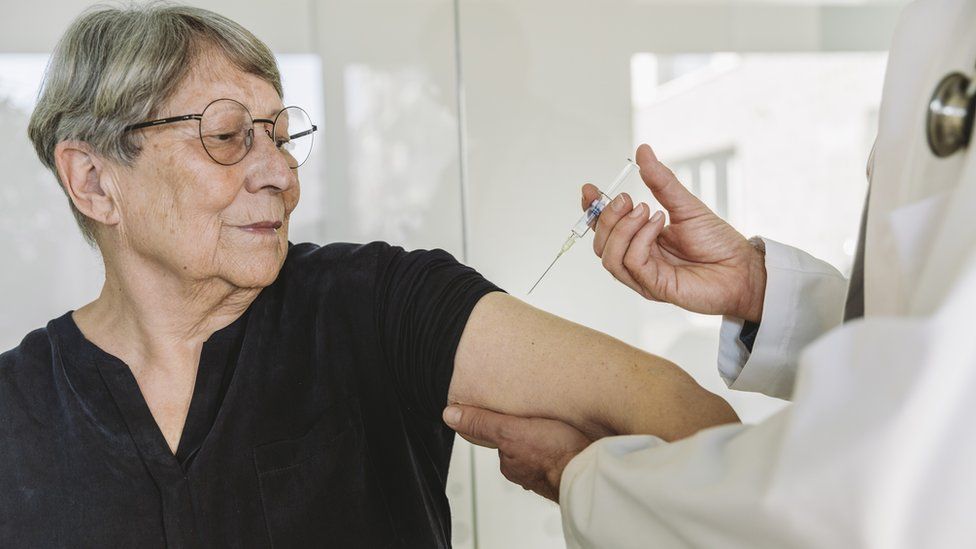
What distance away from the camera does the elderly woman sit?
1.32m

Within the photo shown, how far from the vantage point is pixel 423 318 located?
1344 mm

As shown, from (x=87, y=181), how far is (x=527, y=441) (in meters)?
0.88

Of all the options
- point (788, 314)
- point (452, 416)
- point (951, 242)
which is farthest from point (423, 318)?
point (951, 242)

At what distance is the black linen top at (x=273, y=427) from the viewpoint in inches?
52.0

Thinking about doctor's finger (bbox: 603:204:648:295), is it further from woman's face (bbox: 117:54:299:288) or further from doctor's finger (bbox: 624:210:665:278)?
woman's face (bbox: 117:54:299:288)

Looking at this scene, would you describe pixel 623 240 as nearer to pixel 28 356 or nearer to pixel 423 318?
pixel 423 318

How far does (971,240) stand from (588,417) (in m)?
0.67

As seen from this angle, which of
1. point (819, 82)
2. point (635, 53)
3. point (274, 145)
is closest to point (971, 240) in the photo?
point (274, 145)

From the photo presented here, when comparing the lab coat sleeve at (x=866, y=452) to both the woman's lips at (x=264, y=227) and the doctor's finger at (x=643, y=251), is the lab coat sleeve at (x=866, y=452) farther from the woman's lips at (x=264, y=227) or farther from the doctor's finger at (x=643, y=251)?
the woman's lips at (x=264, y=227)

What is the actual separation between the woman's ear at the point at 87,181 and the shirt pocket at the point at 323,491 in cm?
49

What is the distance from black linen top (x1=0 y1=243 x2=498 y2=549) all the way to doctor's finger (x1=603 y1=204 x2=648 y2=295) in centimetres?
22

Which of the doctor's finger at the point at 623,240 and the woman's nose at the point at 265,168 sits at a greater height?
the woman's nose at the point at 265,168

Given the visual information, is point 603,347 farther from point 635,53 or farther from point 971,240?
point 635,53

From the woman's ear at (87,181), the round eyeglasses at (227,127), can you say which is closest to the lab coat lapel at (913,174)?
the round eyeglasses at (227,127)
